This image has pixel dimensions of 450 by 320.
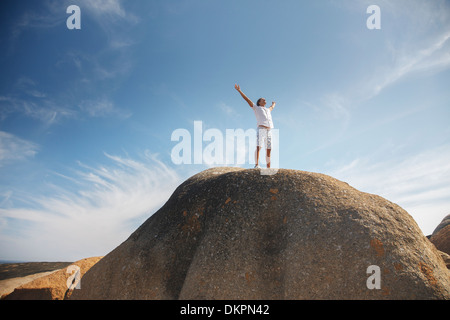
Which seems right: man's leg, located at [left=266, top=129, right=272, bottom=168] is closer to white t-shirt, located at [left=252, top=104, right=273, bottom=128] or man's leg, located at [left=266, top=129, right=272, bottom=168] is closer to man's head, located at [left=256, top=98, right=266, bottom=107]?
white t-shirt, located at [left=252, top=104, right=273, bottom=128]

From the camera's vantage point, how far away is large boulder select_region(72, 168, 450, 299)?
21.4 feet

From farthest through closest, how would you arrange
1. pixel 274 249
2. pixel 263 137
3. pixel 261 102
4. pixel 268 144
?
pixel 261 102
pixel 263 137
pixel 268 144
pixel 274 249

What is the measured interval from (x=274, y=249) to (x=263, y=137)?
5.22 m

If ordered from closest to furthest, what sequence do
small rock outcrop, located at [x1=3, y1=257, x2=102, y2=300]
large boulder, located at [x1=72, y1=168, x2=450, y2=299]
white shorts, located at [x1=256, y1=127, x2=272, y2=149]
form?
large boulder, located at [x1=72, y1=168, x2=450, y2=299] → white shorts, located at [x1=256, y1=127, x2=272, y2=149] → small rock outcrop, located at [x1=3, y1=257, x2=102, y2=300]

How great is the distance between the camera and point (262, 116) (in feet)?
38.2

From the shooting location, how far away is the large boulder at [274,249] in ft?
21.4

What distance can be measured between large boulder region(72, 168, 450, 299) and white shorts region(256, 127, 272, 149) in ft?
7.36

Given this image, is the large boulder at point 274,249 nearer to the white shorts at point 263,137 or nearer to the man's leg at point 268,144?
the man's leg at point 268,144

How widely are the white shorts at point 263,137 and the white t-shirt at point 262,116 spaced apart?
228mm

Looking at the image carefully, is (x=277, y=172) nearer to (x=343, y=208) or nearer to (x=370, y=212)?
(x=343, y=208)

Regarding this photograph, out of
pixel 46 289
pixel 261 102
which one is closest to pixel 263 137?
pixel 261 102

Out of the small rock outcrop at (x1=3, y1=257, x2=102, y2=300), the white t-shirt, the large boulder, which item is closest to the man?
the white t-shirt

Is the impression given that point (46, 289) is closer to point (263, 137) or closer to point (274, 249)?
point (274, 249)
